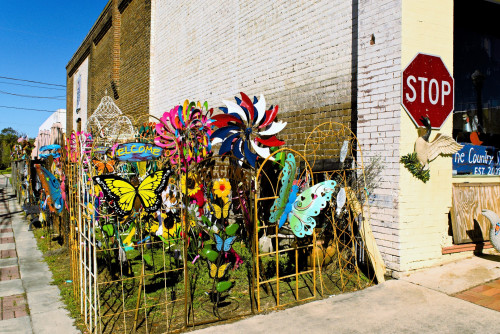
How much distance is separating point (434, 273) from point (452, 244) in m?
0.72

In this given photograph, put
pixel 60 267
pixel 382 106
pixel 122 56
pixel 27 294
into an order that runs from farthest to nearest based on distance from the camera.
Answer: pixel 122 56
pixel 60 267
pixel 382 106
pixel 27 294

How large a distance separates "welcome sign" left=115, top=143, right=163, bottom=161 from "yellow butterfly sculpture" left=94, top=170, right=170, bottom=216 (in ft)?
6.73

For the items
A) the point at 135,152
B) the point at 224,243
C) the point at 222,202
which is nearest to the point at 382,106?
the point at 222,202

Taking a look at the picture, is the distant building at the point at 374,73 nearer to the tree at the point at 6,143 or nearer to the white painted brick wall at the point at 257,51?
the white painted brick wall at the point at 257,51

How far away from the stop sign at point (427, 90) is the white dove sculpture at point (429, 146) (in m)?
0.15

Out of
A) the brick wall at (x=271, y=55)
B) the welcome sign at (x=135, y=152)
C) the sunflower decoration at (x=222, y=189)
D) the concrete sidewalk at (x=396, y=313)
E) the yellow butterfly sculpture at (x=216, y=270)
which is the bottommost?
the concrete sidewalk at (x=396, y=313)

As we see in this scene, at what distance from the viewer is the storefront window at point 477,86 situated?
629 centimetres

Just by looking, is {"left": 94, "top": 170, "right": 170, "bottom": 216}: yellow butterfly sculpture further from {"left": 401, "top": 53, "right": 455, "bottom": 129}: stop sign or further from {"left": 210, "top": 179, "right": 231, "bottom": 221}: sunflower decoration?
{"left": 401, "top": 53, "right": 455, "bottom": 129}: stop sign

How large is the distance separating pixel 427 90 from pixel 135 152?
14.0ft

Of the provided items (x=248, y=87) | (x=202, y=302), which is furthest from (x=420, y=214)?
(x=248, y=87)

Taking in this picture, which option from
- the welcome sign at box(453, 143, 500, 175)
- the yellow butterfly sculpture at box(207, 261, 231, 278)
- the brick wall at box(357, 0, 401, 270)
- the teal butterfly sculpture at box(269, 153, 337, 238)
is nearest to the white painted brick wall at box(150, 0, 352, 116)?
the brick wall at box(357, 0, 401, 270)

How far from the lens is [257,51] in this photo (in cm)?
791

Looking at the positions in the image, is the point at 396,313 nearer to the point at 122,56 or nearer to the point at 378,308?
the point at 378,308

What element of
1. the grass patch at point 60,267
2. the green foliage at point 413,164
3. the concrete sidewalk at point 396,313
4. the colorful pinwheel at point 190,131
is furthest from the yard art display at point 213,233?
the green foliage at point 413,164
